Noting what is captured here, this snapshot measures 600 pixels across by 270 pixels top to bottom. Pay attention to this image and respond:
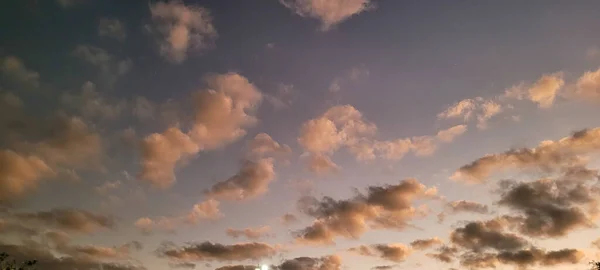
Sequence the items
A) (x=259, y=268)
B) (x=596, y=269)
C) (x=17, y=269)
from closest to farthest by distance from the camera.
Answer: (x=259, y=268)
(x=596, y=269)
(x=17, y=269)

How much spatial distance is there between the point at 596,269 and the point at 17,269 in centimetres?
13976

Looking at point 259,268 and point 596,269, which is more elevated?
point 596,269

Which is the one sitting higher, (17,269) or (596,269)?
(596,269)

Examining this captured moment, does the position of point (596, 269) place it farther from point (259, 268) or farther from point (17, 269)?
point (17, 269)

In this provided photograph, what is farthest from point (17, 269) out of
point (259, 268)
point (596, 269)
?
point (596, 269)

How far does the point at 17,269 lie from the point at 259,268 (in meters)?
94.0

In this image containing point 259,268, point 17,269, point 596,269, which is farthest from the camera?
point 17,269

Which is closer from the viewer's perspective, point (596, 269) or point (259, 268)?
point (259, 268)

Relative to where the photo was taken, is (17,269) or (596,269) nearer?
(596,269)

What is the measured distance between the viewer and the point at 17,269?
91.8m

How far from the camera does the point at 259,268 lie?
34625 millimetres

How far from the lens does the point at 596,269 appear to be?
73375mm
